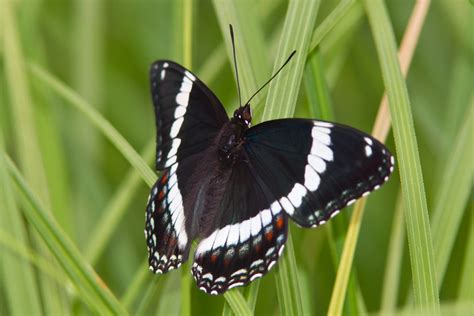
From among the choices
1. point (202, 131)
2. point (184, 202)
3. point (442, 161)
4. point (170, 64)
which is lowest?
point (442, 161)

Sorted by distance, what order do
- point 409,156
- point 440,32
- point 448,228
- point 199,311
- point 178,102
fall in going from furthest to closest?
1. point 440,32
2. point 199,311
3. point 178,102
4. point 448,228
5. point 409,156

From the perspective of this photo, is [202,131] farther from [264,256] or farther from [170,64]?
[264,256]

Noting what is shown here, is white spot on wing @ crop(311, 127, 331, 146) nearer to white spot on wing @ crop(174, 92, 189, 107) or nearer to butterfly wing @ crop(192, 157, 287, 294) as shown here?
butterfly wing @ crop(192, 157, 287, 294)

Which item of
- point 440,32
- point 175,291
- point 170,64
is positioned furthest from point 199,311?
point 440,32

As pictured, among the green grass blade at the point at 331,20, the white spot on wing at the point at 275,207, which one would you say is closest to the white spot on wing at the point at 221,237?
the white spot on wing at the point at 275,207

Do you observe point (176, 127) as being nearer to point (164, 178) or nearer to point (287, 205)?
point (164, 178)

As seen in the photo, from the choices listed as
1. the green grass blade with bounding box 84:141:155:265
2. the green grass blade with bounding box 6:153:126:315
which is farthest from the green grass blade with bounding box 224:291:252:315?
the green grass blade with bounding box 84:141:155:265

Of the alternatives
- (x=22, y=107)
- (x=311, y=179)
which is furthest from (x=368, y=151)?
(x=22, y=107)
